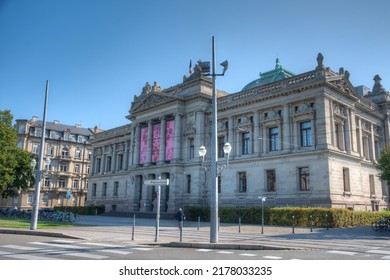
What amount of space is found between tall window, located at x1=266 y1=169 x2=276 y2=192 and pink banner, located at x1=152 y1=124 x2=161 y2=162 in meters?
17.4

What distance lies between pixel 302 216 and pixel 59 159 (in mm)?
65984

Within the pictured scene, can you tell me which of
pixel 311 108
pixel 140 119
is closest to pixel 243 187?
pixel 311 108

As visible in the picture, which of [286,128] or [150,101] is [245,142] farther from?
[150,101]

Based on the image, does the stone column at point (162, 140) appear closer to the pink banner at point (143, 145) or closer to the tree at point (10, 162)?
the pink banner at point (143, 145)

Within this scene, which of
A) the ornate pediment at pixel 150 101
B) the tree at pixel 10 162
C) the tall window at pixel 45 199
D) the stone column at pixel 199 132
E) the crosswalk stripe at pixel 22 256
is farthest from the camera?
the tall window at pixel 45 199

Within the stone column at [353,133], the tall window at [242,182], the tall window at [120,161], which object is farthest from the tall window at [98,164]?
the stone column at [353,133]

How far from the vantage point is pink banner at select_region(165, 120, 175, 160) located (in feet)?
162

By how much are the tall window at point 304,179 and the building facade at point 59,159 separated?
51.5 metres

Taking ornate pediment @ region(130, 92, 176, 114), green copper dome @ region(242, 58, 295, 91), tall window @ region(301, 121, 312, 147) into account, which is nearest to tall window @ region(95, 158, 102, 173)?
Result: ornate pediment @ region(130, 92, 176, 114)

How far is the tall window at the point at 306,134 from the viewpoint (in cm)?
3759

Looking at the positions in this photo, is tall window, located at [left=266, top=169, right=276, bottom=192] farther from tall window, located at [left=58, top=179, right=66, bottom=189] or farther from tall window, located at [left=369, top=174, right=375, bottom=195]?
tall window, located at [left=58, top=179, right=66, bottom=189]

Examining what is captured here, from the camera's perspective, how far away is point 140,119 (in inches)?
2184

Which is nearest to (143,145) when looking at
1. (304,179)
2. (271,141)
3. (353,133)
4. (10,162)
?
(10,162)

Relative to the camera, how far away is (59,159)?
Answer: 269 feet
